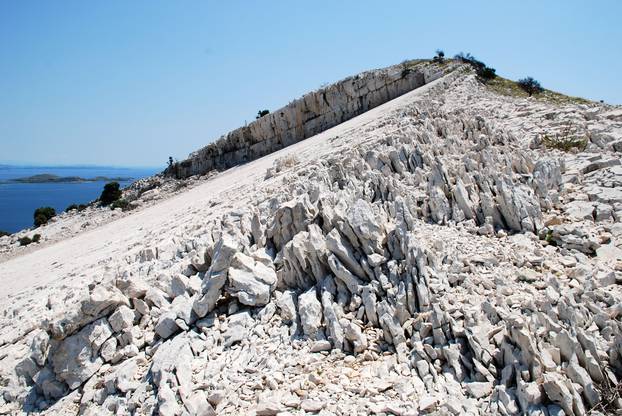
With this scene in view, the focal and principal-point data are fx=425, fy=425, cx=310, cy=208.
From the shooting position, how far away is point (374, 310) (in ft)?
28.6

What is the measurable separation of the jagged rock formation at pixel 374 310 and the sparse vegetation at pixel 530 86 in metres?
22.6

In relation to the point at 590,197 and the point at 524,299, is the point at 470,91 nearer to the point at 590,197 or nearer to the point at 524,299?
the point at 590,197

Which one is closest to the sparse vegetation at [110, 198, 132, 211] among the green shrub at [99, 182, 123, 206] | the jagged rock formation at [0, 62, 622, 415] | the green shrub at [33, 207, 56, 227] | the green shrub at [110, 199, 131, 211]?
the green shrub at [110, 199, 131, 211]

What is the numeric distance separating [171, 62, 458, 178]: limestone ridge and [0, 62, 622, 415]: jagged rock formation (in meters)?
30.2

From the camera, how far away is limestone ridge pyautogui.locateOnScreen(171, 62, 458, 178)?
42.6 metres

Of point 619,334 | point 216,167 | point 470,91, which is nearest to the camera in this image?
point 619,334

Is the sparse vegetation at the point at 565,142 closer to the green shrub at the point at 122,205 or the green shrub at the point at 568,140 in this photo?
the green shrub at the point at 568,140

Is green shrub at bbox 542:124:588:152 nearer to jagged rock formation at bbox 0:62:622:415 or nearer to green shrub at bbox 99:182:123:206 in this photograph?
jagged rock formation at bbox 0:62:622:415

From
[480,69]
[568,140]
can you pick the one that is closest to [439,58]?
[480,69]

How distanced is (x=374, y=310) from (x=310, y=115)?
40.1m

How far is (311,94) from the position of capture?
46.7 meters

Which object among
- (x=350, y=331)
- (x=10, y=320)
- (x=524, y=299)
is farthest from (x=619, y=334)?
(x=10, y=320)

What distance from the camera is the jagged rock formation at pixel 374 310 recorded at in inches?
274

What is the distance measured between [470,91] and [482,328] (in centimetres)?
2630
